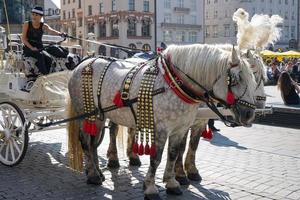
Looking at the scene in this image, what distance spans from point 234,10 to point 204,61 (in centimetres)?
7402

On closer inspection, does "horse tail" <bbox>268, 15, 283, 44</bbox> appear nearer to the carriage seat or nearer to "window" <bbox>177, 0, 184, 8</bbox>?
the carriage seat

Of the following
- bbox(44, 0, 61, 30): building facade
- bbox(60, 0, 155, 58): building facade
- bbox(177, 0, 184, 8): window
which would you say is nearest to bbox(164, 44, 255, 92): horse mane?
bbox(60, 0, 155, 58): building facade

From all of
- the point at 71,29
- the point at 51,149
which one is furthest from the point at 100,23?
the point at 51,149

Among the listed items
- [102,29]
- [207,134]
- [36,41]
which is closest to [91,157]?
[207,134]

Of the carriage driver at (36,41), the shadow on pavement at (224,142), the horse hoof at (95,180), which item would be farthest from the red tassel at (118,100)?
the shadow on pavement at (224,142)

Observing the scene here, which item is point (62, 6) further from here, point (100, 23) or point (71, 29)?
point (100, 23)

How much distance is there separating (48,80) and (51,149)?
69.6 inches

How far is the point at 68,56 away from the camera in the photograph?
8.23 metres

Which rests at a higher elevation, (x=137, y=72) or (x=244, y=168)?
(x=137, y=72)

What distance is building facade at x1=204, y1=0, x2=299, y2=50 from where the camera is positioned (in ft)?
249

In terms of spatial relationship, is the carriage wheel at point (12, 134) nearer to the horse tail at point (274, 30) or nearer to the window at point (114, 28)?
the horse tail at point (274, 30)

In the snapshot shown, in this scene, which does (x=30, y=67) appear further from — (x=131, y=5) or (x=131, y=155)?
(x=131, y=5)

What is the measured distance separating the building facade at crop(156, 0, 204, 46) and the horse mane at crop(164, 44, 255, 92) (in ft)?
208

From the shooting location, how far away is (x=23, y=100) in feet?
25.4
